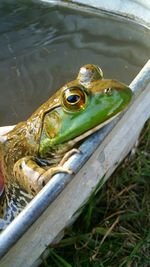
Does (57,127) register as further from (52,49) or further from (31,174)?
(52,49)

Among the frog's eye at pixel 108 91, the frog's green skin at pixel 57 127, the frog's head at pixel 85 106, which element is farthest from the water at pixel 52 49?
the frog's eye at pixel 108 91

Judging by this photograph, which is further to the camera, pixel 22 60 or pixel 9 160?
pixel 22 60

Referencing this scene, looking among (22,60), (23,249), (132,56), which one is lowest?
(23,249)

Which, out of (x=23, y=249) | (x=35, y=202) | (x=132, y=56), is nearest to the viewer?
(x=35, y=202)

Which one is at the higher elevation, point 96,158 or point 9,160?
point 9,160

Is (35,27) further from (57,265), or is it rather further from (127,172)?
(57,265)

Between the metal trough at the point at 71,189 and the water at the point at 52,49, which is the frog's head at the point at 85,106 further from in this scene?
the water at the point at 52,49

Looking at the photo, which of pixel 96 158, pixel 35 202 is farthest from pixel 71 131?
pixel 35 202

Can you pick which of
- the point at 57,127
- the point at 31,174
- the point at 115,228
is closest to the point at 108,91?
the point at 57,127
